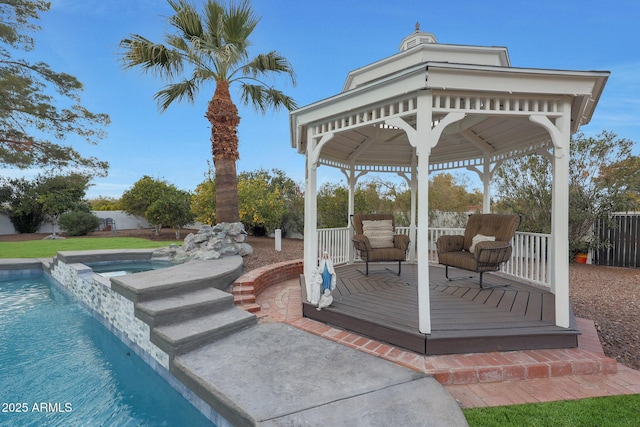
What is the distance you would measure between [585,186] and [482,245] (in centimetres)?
742

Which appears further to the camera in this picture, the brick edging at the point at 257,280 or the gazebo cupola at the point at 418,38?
the gazebo cupola at the point at 418,38

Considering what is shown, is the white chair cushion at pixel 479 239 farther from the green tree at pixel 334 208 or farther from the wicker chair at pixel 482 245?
the green tree at pixel 334 208

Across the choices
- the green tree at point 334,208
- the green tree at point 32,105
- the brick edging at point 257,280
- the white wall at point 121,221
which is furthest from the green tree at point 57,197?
the brick edging at point 257,280

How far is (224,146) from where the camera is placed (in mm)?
8039

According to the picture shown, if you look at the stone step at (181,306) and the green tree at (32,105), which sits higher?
the green tree at (32,105)

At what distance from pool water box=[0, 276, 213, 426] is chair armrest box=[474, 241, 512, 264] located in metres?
4.05

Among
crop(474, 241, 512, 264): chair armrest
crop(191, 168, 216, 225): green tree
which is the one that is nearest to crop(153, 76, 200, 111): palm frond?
crop(191, 168, 216, 225): green tree

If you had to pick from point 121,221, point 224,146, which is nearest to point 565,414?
point 224,146

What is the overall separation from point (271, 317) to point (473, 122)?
459 centimetres

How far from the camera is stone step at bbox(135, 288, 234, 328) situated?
355cm

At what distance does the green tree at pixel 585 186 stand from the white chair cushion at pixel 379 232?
5.98 metres

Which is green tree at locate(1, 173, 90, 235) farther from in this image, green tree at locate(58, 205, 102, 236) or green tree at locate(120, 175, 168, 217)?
green tree at locate(120, 175, 168, 217)

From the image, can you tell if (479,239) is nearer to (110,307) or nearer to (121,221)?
(110,307)

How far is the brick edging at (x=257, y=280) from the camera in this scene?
185 inches
